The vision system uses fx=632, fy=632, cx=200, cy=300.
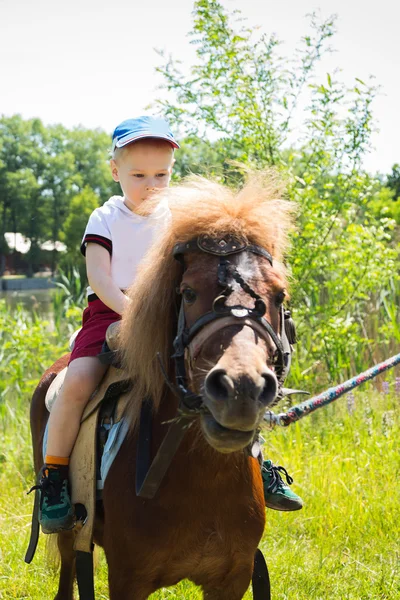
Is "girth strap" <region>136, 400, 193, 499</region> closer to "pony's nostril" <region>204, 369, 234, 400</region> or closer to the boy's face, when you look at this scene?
"pony's nostril" <region>204, 369, 234, 400</region>

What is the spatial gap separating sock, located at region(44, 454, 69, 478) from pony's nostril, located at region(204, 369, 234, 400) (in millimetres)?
1383

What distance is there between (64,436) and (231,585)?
980 mm

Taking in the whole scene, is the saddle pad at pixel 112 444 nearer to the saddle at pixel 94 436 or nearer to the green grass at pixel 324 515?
the saddle at pixel 94 436

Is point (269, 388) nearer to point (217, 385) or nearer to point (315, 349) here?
point (217, 385)

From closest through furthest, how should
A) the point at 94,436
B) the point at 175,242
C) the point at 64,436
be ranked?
the point at 175,242
the point at 94,436
the point at 64,436

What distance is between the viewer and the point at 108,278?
2842 millimetres

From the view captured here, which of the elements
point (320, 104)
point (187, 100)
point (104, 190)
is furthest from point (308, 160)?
point (104, 190)

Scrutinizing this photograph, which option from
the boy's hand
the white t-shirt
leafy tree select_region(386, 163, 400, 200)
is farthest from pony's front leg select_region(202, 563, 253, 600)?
leafy tree select_region(386, 163, 400, 200)

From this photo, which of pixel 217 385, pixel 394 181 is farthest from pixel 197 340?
pixel 394 181

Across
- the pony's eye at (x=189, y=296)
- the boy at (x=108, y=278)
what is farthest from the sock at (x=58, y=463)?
the pony's eye at (x=189, y=296)

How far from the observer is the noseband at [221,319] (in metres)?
2.00

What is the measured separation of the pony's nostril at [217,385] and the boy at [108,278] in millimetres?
960

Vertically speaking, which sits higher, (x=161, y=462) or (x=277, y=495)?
(x=161, y=462)

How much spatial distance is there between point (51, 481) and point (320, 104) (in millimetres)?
4894
